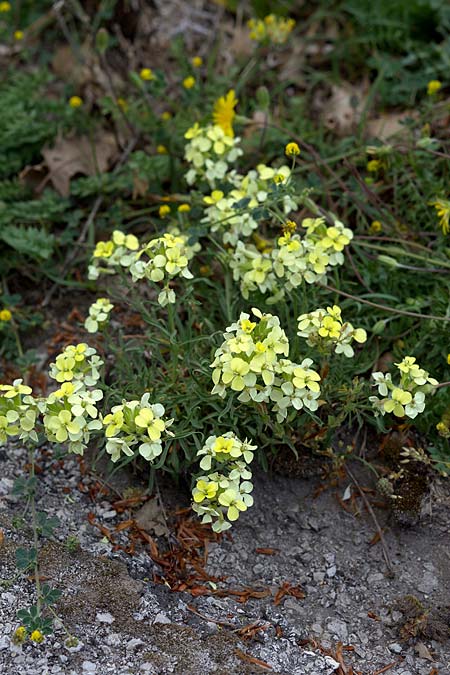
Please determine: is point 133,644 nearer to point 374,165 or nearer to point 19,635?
point 19,635

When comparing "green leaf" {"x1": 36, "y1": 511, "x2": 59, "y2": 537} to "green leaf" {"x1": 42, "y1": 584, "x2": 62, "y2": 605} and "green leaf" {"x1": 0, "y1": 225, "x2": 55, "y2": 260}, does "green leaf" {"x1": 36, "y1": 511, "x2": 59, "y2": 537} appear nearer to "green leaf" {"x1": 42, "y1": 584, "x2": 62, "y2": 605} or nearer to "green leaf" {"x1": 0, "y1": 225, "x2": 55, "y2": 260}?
"green leaf" {"x1": 42, "y1": 584, "x2": 62, "y2": 605}

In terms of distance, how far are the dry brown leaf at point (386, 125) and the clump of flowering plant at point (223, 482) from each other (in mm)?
2006

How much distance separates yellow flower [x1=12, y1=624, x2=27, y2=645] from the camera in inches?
81.7

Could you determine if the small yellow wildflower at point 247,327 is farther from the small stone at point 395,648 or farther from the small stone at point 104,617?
the small stone at point 395,648

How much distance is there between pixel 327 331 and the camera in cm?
235

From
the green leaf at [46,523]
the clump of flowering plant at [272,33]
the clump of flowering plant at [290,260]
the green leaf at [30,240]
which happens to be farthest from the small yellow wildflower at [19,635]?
the clump of flowering plant at [272,33]

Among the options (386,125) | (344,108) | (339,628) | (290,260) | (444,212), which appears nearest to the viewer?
(339,628)

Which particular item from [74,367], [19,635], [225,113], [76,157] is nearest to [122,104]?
[76,157]

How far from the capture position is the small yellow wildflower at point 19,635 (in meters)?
2.07

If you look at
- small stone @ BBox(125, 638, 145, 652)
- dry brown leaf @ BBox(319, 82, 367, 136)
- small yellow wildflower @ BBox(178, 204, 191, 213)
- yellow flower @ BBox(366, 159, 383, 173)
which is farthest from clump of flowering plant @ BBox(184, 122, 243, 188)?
small stone @ BBox(125, 638, 145, 652)

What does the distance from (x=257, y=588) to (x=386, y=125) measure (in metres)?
2.29

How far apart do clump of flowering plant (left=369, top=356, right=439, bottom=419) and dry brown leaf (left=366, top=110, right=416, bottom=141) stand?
5.48 feet

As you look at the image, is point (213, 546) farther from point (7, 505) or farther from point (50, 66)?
point (50, 66)

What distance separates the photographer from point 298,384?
2.25 meters
